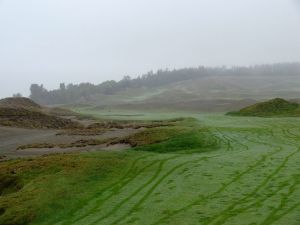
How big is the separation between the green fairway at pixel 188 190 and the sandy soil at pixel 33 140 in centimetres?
924

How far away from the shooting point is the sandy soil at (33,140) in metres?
36.4

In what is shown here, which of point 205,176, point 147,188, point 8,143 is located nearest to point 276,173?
point 205,176

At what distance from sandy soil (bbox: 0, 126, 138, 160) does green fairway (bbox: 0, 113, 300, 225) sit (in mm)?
9237

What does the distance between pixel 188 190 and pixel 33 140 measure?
30.6 meters

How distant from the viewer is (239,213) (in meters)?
15.8

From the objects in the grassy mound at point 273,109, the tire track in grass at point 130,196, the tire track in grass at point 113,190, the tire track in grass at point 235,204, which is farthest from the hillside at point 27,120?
the tire track in grass at point 235,204

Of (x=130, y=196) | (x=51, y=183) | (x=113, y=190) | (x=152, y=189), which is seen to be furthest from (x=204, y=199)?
(x=51, y=183)

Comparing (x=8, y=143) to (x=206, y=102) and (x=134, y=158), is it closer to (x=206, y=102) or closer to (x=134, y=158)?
(x=134, y=158)

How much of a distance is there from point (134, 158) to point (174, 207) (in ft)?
33.2

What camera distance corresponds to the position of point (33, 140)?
154ft

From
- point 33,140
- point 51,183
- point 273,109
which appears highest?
point 273,109

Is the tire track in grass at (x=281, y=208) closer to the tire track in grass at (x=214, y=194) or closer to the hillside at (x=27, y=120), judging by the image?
the tire track in grass at (x=214, y=194)

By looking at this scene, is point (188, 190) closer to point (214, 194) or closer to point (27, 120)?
point (214, 194)

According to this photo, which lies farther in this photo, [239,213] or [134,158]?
[134,158]
